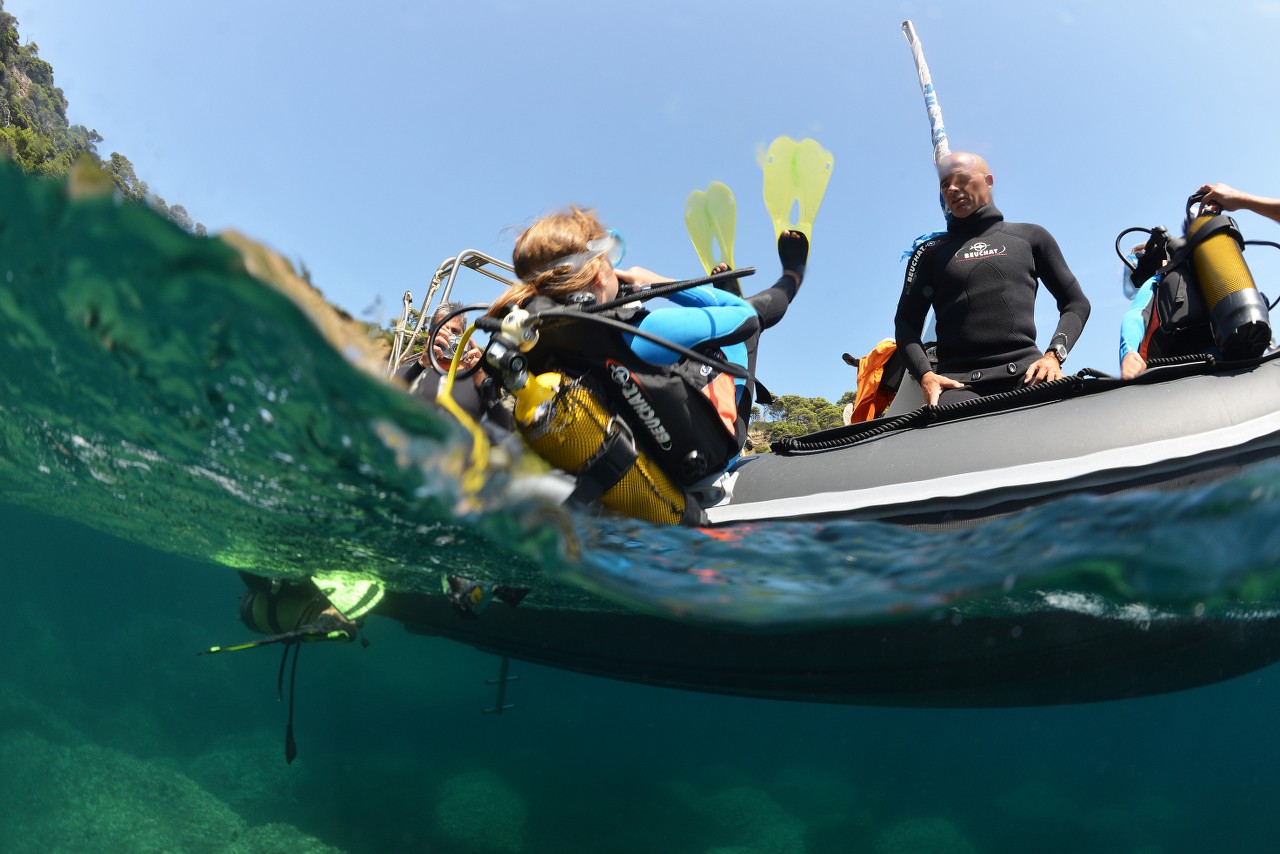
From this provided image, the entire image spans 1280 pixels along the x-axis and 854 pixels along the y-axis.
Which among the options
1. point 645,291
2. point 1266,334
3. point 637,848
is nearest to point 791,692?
point 637,848

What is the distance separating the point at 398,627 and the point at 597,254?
4759 millimetres

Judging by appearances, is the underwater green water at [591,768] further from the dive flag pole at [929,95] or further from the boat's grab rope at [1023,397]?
the dive flag pole at [929,95]

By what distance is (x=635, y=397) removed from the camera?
249 centimetres

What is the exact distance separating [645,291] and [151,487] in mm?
4007

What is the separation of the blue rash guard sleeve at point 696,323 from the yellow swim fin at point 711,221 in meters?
1.06

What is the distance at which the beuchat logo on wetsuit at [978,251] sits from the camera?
3.56 meters

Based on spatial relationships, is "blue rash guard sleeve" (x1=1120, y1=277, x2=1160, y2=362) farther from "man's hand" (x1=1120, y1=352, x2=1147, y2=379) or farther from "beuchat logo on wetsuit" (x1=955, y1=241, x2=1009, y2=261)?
"beuchat logo on wetsuit" (x1=955, y1=241, x2=1009, y2=261)

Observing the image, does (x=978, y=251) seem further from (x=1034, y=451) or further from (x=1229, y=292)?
(x=1034, y=451)

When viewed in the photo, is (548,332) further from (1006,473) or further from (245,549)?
(245,549)

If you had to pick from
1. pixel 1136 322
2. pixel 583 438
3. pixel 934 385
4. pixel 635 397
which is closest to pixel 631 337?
pixel 635 397

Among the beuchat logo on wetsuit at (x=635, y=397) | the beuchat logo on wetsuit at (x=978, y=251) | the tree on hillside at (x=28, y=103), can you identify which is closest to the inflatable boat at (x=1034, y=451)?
the beuchat logo on wetsuit at (x=635, y=397)

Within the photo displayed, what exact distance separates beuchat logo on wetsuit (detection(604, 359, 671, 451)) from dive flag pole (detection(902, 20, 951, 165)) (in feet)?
11.7

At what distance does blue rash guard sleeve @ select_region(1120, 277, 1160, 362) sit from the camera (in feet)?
11.9

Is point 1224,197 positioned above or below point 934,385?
above
